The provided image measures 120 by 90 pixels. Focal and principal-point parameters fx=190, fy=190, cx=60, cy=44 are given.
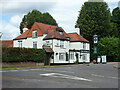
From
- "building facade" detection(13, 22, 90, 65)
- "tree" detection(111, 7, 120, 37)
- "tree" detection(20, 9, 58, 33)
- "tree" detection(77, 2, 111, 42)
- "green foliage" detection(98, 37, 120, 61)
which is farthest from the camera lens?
"tree" detection(111, 7, 120, 37)

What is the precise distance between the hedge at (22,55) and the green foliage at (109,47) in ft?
Result: 80.9

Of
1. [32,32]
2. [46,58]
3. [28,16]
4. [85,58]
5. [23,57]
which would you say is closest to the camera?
[23,57]

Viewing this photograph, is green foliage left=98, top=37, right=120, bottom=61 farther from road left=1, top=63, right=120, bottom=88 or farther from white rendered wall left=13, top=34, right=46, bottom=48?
road left=1, top=63, right=120, bottom=88

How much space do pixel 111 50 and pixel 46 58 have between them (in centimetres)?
2399

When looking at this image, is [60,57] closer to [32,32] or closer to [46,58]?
[46,58]

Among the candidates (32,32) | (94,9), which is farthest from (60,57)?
(94,9)

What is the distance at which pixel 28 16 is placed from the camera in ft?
211

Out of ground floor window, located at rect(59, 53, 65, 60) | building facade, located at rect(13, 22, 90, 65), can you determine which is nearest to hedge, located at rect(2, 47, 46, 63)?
building facade, located at rect(13, 22, 90, 65)

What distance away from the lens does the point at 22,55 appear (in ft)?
102

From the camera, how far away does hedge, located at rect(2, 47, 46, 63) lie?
28781 millimetres

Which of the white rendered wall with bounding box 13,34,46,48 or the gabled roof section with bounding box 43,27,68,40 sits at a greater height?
the gabled roof section with bounding box 43,27,68,40

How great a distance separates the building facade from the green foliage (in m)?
7.70

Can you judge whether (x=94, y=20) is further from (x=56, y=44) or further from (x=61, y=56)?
(x=56, y=44)

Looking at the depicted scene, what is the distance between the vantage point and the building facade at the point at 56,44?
3897 centimetres
